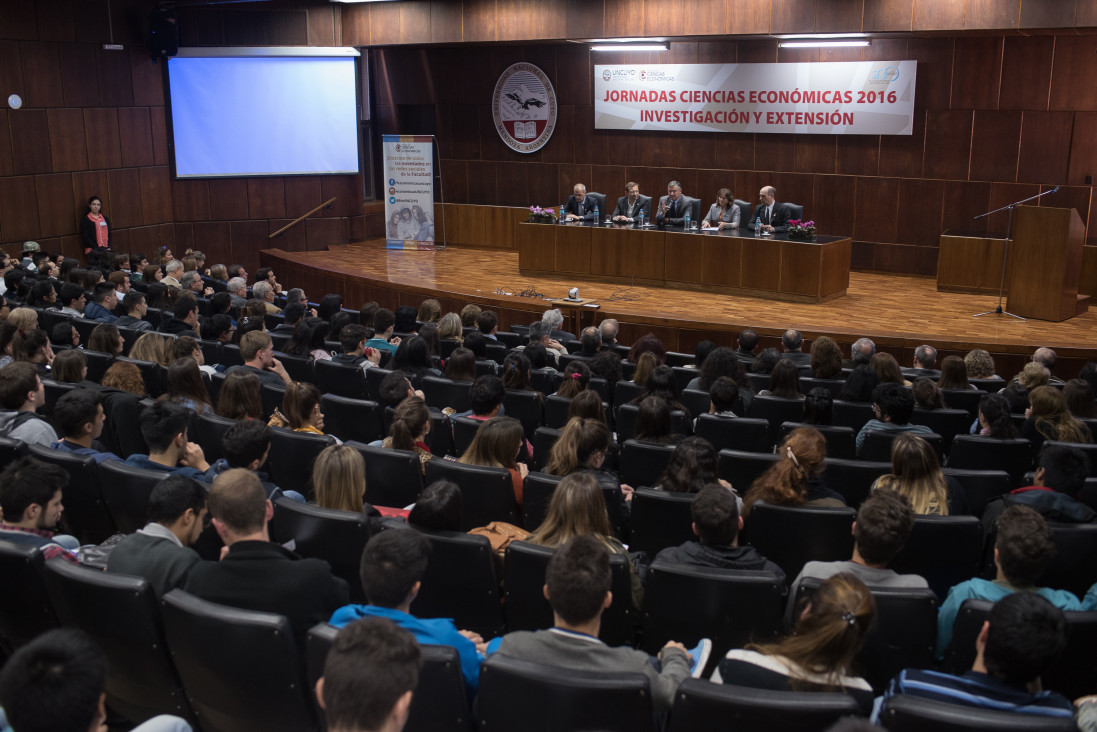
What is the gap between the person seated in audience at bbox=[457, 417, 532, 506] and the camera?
409cm

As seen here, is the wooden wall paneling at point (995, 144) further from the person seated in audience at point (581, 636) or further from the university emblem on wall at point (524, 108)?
the person seated in audience at point (581, 636)

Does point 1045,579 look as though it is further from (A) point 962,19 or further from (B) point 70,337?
(A) point 962,19

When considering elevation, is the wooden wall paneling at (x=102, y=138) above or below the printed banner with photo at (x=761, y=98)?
below

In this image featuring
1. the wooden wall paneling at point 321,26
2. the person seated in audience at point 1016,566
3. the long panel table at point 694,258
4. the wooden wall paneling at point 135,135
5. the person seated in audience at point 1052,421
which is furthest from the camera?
the wooden wall paneling at point 321,26

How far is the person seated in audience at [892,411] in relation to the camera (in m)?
4.88

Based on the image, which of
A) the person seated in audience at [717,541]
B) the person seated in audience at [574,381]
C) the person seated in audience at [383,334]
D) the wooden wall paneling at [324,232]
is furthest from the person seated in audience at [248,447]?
the wooden wall paneling at [324,232]

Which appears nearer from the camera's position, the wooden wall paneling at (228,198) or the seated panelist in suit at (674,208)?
Answer: the seated panelist in suit at (674,208)

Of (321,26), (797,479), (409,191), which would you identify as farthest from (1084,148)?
(321,26)

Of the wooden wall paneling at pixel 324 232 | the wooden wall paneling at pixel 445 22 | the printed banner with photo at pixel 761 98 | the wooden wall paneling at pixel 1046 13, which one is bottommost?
the wooden wall paneling at pixel 324 232

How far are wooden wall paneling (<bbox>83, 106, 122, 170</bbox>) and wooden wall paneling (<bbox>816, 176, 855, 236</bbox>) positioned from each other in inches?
374

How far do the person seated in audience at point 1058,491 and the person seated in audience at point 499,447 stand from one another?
1941 mm

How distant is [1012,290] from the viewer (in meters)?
9.59

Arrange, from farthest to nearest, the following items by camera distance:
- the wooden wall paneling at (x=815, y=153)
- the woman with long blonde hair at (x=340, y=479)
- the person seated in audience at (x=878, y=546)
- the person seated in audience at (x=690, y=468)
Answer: the wooden wall paneling at (x=815, y=153) < the person seated in audience at (x=690, y=468) < the woman with long blonde hair at (x=340, y=479) < the person seated in audience at (x=878, y=546)

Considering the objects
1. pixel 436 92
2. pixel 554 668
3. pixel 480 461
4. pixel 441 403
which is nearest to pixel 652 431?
pixel 480 461
